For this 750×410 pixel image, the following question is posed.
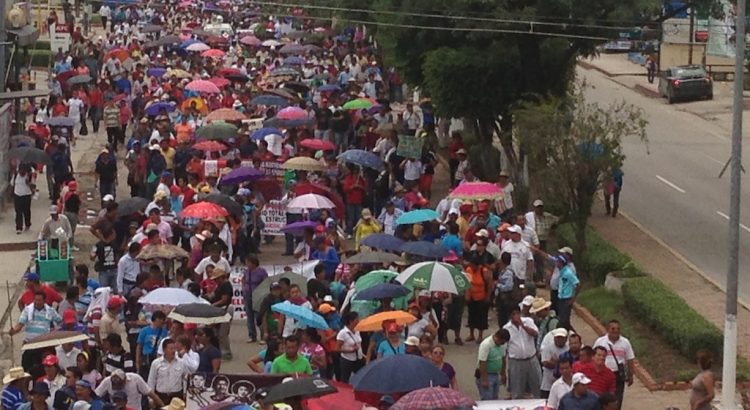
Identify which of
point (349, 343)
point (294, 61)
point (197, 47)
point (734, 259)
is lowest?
point (294, 61)

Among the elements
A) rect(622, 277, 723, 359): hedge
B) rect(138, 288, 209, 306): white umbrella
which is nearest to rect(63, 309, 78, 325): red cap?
rect(138, 288, 209, 306): white umbrella

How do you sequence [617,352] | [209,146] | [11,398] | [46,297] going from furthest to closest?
[209,146] → [46,297] → [617,352] → [11,398]

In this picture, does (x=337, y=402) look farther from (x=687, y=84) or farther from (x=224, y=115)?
(x=687, y=84)

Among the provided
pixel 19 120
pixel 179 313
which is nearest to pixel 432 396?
pixel 179 313

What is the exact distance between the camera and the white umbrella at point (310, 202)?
2767 centimetres

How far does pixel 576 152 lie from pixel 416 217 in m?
3.57

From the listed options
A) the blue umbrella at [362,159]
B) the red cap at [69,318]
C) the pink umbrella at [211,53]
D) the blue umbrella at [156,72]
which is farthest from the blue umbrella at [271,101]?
the red cap at [69,318]

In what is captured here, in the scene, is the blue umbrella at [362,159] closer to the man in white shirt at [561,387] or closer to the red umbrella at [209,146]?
the red umbrella at [209,146]

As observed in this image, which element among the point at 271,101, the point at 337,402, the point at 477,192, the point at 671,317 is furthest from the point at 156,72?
the point at 337,402

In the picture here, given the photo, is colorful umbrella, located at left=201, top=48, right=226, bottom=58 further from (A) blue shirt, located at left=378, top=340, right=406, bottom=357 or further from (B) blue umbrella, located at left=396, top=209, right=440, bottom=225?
(A) blue shirt, located at left=378, top=340, right=406, bottom=357

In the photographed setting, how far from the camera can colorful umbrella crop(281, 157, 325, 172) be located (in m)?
30.9

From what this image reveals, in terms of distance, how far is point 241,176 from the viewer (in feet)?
98.4

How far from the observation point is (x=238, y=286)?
76.0 ft

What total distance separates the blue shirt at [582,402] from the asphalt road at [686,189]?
1126 cm
